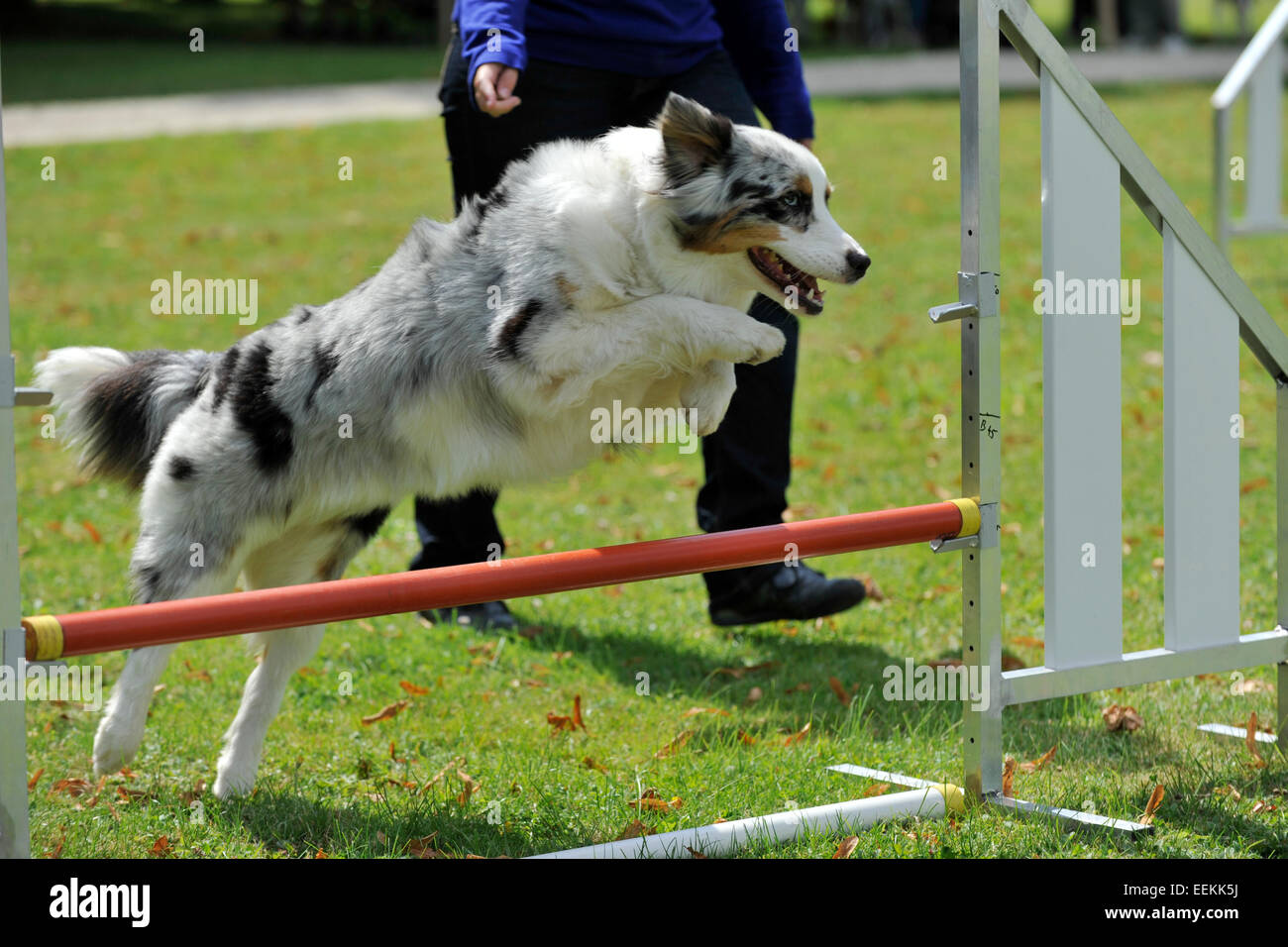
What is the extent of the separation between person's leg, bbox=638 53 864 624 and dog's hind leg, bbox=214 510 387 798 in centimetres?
139

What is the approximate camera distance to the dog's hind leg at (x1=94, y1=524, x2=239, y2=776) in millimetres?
3512

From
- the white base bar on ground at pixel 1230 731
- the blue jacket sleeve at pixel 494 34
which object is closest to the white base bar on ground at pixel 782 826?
the white base bar on ground at pixel 1230 731

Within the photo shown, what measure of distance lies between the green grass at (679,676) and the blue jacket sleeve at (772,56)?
6.04 ft

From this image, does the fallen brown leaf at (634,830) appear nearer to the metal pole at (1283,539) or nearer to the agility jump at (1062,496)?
the agility jump at (1062,496)

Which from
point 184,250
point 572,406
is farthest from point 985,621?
point 184,250

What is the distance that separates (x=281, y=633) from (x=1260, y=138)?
7997mm

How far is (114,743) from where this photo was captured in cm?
358

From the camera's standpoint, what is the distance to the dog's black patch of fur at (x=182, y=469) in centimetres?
353

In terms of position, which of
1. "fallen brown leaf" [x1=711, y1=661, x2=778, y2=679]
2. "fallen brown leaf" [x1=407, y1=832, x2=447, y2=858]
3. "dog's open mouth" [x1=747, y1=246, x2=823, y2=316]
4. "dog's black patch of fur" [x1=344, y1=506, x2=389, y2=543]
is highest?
"dog's open mouth" [x1=747, y1=246, x2=823, y2=316]

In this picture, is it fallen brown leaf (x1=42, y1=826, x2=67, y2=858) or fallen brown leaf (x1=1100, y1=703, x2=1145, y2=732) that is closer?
fallen brown leaf (x1=42, y1=826, x2=67, y2=858)

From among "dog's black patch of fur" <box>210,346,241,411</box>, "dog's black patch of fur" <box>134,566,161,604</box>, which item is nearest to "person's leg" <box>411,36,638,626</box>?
"dog's black patch of fur" <box>210,346,241,411</box>

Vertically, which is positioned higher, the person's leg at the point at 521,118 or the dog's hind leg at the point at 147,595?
Result: the person's leg at the point at 521,118

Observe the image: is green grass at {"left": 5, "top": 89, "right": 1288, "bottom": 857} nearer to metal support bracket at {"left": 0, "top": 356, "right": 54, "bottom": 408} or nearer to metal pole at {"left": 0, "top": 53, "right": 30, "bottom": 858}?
metal pole at {"left": 0, "top": 53, "right": 30, "bottom": 858}

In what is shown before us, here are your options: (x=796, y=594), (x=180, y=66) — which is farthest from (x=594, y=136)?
(x=180, y=66)
